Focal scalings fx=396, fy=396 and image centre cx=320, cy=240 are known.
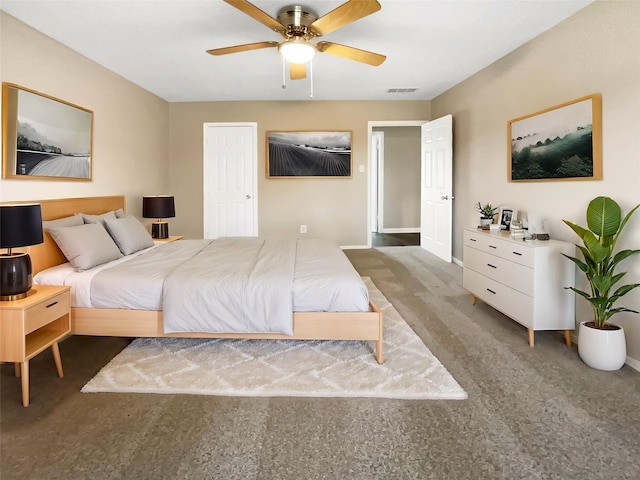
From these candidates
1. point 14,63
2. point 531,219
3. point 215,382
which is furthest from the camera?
point 531,219

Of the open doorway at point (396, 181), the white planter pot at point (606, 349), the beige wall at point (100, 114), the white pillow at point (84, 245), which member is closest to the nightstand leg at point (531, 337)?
the white planter pot at point (606, 349)

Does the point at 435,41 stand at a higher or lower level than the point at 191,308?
higher

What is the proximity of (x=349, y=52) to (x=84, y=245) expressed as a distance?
2543 mm

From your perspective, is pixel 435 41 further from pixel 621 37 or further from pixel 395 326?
pixel 395 326

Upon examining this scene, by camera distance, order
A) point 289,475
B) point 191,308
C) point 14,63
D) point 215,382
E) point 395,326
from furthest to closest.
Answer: point 395,326 → point 14,63 → point 191,308 → point 215,382 → point 289,475

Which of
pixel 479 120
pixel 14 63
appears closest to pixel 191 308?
pixel 14 63

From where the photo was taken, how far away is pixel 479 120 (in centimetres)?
469

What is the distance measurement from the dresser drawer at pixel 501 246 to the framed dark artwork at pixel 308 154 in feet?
9.81

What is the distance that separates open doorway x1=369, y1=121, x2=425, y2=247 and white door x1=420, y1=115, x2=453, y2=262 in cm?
251

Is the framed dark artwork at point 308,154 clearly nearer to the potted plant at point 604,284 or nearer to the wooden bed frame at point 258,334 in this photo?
the wooden bed frame at point 258,334

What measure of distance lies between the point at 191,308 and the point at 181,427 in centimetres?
82

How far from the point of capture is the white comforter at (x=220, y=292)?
2545 millimetres

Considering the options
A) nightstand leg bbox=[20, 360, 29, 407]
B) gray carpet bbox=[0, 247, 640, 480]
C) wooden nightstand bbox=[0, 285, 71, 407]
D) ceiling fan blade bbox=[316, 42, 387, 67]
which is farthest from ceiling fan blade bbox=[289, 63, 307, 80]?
nightstand leg bbox=[20, 360, 29, 407]

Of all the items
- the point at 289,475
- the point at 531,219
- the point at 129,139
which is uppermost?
the point at 129,139
